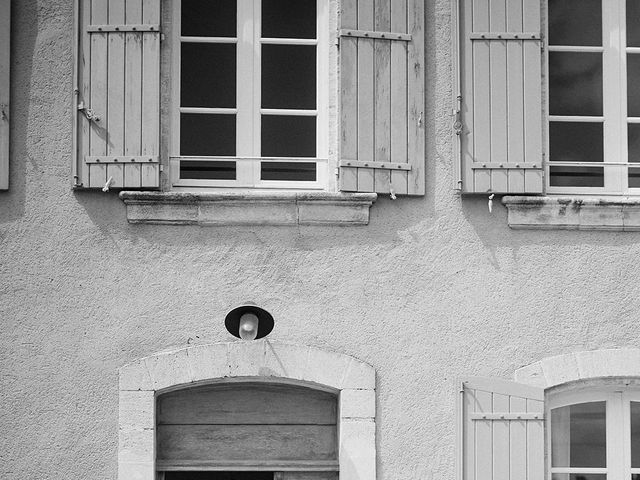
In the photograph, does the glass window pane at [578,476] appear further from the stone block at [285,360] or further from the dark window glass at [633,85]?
the dark window glass at [633,85]

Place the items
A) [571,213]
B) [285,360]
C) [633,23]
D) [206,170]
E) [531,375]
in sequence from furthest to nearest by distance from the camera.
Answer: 1. [633,23]
2. [206,170]
3. [571,213]
4. [531,375]
5. [285,360]

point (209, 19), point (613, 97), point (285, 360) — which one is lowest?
point (285, 360)

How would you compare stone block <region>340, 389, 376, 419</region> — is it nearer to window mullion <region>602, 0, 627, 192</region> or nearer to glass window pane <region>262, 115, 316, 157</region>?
glass window pane <region>262, 115, 316, 157</region>

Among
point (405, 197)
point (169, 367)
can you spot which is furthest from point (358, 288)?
point (169, 367)

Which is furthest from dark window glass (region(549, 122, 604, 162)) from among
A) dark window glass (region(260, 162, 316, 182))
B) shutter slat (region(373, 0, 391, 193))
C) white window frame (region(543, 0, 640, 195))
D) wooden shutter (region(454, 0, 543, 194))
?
dark window glass (region(260, 162, 316, 182))

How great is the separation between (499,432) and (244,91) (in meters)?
2.42

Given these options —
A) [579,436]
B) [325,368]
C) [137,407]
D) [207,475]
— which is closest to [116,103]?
[137,407]

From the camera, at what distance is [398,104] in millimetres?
7508

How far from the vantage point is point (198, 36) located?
775cm

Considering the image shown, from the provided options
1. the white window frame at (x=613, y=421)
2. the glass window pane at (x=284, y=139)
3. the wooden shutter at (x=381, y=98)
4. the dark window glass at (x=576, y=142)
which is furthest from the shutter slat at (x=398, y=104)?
the white window frame at (x=613, y=421)

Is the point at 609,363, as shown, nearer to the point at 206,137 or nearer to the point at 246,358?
the point at 246,358

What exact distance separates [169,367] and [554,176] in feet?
8.19

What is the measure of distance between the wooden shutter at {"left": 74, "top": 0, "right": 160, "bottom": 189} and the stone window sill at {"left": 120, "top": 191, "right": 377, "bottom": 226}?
13 cm

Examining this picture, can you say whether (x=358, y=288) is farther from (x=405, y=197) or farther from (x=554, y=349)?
(x=554, y=349)
